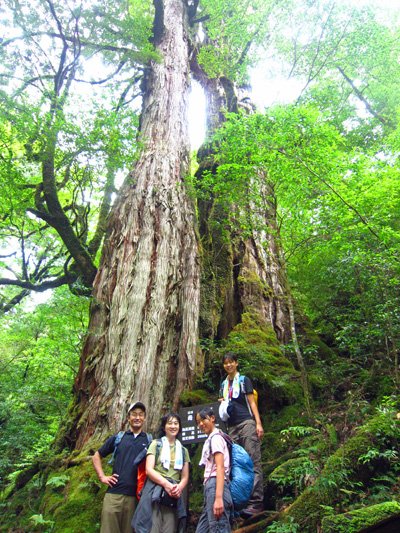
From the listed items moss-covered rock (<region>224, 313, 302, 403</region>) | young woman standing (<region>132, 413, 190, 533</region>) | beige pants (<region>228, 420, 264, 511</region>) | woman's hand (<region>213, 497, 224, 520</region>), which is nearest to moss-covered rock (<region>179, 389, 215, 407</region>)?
moss-covered rock (<region>224, 313, 302, 403</region>)

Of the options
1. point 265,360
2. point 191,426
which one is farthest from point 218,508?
point 265,360

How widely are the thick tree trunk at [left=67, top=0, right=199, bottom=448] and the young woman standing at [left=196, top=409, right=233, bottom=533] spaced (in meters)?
2.37

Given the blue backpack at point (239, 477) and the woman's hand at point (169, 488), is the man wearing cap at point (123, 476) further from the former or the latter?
the blue backpack at point (239, 477)

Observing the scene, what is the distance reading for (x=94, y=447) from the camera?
5.18 metres

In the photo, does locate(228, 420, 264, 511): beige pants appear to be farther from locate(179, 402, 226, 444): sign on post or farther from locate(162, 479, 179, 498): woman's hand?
locate(162, 479, 179, 498): woman's hand

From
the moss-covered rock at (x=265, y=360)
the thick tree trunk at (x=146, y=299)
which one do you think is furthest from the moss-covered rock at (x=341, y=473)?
the thick tree trunk at (x=146, y=299)

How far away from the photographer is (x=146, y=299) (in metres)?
6.64

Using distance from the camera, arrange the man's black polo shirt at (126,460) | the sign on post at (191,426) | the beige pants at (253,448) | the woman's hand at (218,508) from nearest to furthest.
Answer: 1. the woman's hand at (218,508)
2. the man's black polo shirt at (126,460)
3. the beige pants at (253,448)
4. the sign on post at (191,426)

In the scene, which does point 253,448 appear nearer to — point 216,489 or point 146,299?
point 216,489

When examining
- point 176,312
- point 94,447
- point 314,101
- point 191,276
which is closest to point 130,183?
point 191,276

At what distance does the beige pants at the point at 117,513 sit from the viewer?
3.46 metres

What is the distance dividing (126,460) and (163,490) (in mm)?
544

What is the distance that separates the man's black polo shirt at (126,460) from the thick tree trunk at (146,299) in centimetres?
156

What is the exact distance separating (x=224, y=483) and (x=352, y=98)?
1474 centimetres
